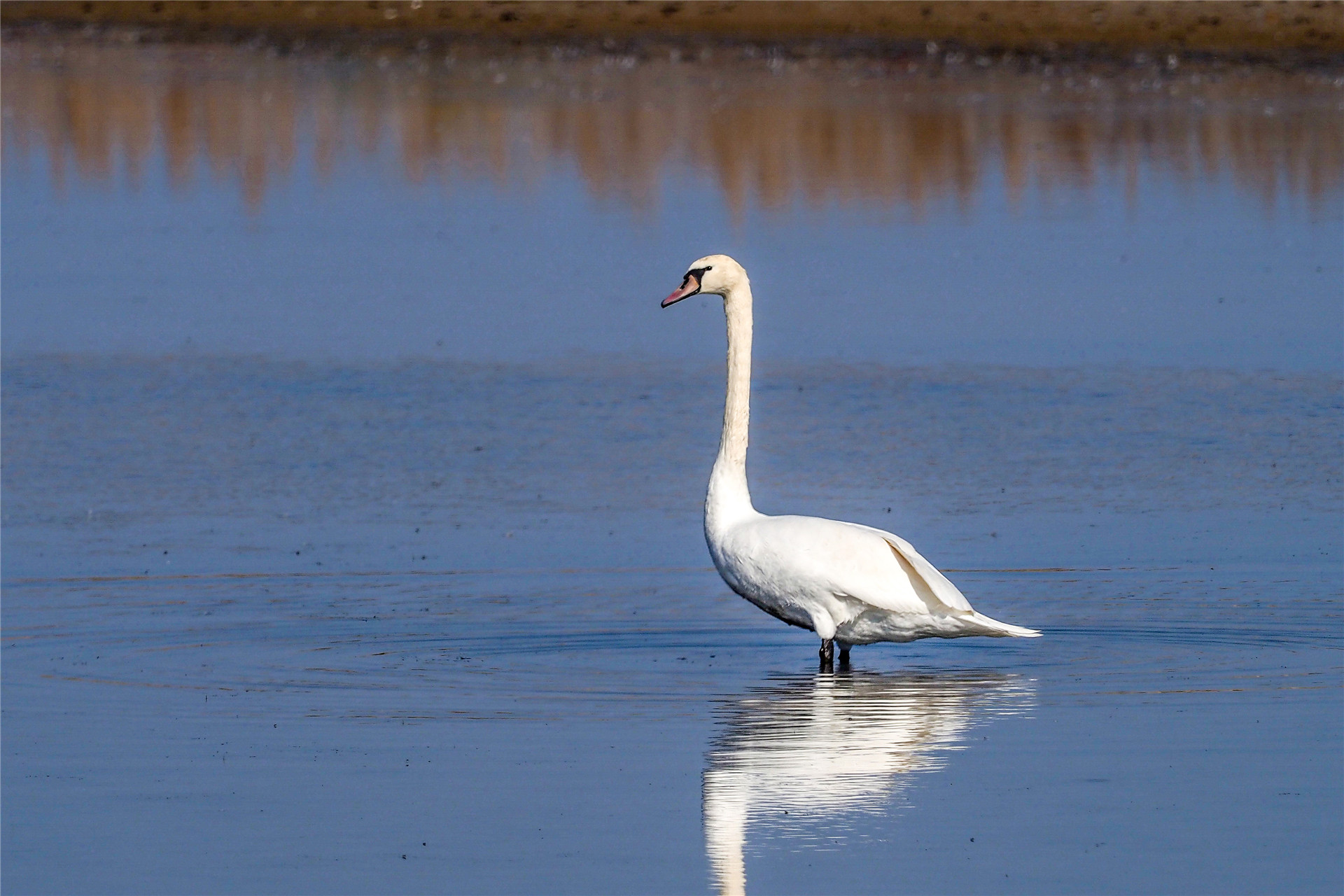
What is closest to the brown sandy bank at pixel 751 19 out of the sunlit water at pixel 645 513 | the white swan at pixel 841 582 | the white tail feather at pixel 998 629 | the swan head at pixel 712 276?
the sunlit water at pixel 645 513

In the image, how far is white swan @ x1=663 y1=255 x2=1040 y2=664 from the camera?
7039 millimetres

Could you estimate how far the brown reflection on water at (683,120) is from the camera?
19.3m

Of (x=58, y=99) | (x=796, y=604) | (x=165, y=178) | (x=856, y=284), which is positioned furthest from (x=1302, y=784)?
(x=58, y=99)

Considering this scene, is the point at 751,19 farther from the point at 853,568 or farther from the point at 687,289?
the point at 853,568

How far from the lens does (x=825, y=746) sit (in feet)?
19.7

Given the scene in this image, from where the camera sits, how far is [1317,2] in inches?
1077

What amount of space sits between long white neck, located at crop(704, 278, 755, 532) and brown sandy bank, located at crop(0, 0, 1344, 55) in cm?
1960

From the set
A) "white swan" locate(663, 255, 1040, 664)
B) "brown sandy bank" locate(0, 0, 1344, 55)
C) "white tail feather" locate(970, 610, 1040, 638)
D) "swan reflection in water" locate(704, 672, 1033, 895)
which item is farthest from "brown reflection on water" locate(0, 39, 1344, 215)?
"swan reflection in water" locate(704, 672, 1033, 895)

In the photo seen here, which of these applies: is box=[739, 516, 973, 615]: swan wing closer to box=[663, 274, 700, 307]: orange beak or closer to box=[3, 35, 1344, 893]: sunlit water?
box=[3, 35, 1344, 893]: sunlit water

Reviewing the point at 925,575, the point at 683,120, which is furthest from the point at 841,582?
the point at 683,120

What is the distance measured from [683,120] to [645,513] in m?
13.9

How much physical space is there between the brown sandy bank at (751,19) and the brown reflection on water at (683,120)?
0.44m

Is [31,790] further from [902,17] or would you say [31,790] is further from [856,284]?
[902,17]

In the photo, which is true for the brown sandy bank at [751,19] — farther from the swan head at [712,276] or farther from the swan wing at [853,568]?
the swan wing at [853,568]
